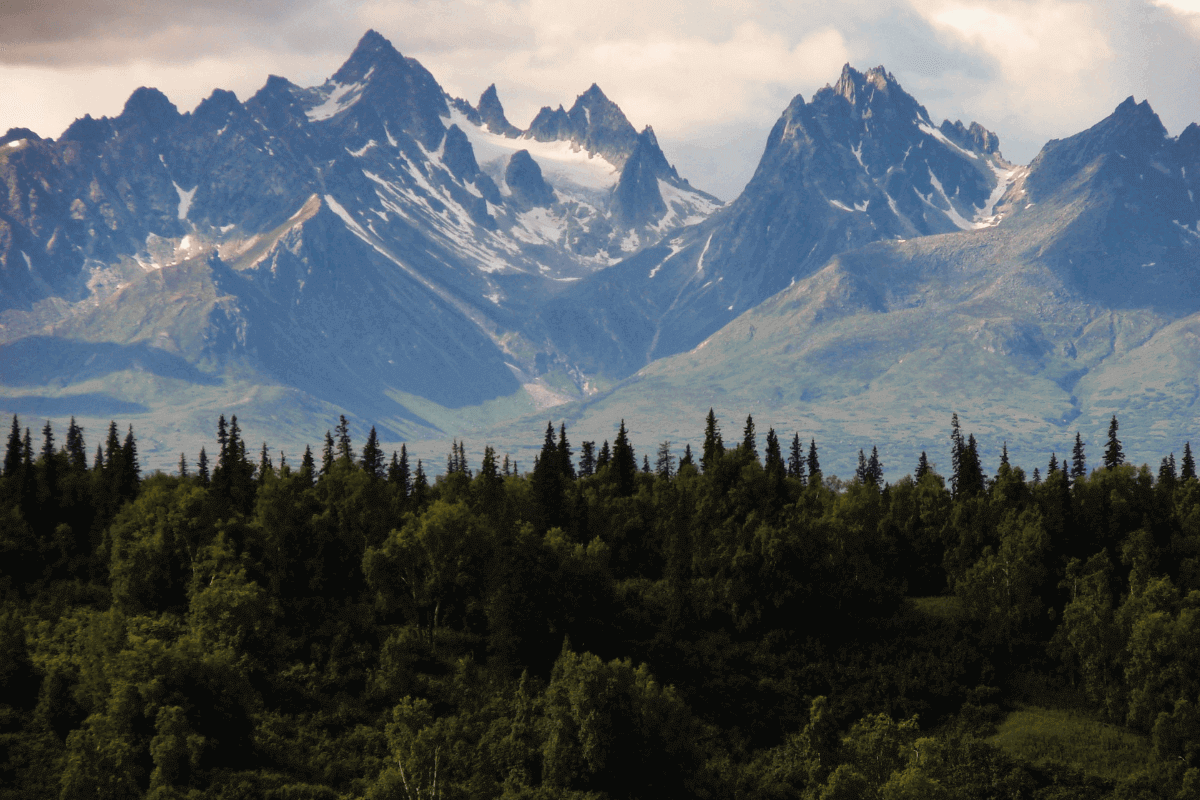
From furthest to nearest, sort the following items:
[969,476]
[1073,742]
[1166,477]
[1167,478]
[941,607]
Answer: [1166,477] < [1167,478] < [969,476] < [941,607] < [1073,742]

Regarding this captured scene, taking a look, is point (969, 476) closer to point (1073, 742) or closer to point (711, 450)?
point (711, 450)

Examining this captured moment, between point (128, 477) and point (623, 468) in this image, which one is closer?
point (128, 477)

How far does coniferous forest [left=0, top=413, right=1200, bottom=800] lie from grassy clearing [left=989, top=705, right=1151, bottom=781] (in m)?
0.35

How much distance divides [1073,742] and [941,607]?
25.4 m

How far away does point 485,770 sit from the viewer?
312 feet

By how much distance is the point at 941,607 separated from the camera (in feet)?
422

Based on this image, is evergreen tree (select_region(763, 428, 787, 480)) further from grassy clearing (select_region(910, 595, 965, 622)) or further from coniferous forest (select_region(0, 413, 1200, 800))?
grassy clearing (select_region(910, 595, 965, 622))

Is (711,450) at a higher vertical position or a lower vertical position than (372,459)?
lower

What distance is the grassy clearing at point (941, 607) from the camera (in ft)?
409

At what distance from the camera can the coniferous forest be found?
3720 inches

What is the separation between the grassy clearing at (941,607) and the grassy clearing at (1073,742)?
15.6 meters

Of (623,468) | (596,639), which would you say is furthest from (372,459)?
(596,639)

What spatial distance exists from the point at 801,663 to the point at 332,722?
137 feet

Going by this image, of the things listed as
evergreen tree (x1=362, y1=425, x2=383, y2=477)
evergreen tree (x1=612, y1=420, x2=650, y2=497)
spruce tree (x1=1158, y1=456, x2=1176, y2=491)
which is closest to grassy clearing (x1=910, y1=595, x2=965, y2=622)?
spruce tree (x1=1158, y1=456, x2=1176, y2=491)
